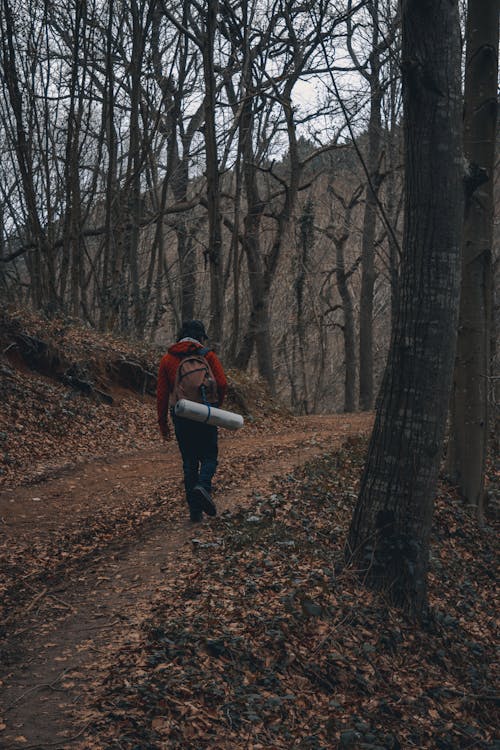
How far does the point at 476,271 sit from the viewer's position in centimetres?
962

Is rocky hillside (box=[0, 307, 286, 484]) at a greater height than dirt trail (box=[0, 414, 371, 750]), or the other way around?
rocky hillside (box=[0, 307, 286, 484])

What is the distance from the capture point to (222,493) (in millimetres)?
9039

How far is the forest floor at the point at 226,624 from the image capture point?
435 cm

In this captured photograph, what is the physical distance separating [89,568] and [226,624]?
5.58 feet

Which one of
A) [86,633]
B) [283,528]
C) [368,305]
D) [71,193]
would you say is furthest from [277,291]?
[86,633]

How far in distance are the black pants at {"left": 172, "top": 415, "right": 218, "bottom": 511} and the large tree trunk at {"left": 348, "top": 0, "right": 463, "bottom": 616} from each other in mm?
1710

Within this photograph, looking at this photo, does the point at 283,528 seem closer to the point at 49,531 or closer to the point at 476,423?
the point at 49,531

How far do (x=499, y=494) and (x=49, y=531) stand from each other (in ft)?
22.5

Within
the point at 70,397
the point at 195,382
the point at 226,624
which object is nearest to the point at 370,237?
the point at 70,397

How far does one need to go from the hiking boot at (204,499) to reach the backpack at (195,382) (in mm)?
900

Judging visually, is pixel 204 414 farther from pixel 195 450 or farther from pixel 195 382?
pixel 195 450

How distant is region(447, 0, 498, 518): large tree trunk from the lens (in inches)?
369

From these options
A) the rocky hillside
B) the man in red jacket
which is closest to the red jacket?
the man in red jacket

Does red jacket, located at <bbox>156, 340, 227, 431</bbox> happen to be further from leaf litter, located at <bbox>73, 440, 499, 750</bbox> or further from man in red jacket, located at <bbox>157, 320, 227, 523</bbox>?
leaf litter, located at <bbox>73, 440, 499, 750</bbox>
